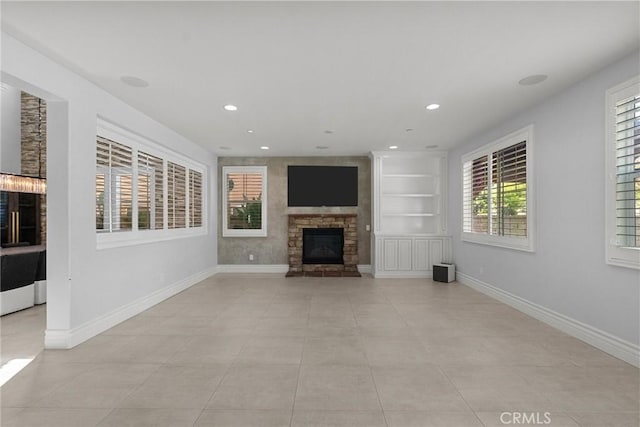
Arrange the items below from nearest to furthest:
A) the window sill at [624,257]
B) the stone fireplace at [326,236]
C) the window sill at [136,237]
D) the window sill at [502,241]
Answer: the window sill at [624,257], the window sill at [136,237], the window sill at [502,241], the stone fireplace at [326,236]

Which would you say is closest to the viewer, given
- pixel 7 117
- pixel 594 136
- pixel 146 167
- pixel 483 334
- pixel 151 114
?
pixel 594 136

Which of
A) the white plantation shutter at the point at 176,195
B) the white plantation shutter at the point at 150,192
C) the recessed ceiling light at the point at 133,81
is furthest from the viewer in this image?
the white plantation shutter at the point at 176,195

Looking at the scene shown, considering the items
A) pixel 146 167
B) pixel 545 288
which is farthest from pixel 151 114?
pixel 545 288

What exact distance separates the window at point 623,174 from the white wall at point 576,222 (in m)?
0.10

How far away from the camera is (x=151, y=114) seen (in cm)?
450

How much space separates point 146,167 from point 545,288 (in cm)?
557

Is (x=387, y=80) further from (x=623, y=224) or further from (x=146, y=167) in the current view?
(x=146, y=167)

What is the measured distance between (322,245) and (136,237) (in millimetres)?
4120

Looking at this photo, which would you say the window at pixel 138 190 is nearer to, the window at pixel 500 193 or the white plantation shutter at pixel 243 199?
the white plantation shutter at pixel 243 199

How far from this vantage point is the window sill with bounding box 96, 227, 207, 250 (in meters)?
3.80

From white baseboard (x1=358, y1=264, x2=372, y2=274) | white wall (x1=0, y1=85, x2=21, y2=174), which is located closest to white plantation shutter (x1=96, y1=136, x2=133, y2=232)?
white wall (x1=0, y1=85, x2=21, y2=174)

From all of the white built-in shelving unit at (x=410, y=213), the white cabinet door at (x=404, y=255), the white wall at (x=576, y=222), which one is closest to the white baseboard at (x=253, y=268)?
the white built-in shelving unit at (x=410, y=213)

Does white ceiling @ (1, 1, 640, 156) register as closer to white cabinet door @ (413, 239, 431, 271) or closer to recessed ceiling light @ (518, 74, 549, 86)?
recessed ceiling light @ (518, 74, 549, 86)

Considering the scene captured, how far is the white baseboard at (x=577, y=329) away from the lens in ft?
9.46
